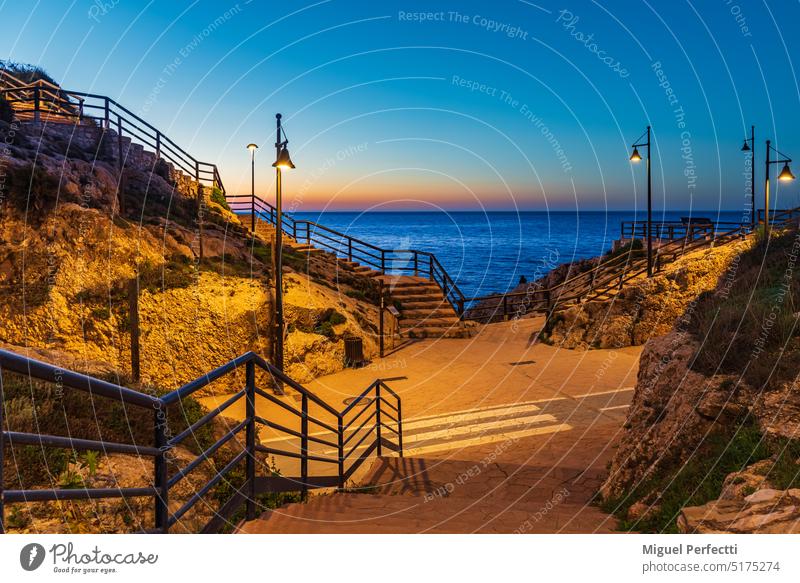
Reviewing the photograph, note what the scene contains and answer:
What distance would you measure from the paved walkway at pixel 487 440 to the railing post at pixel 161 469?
1043mm

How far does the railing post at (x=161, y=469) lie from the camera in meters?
2.76

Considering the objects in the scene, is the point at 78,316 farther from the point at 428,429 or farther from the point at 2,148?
the point at 428,429

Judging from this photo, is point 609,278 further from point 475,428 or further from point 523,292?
point 475,428

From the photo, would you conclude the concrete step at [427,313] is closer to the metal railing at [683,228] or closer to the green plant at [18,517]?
the metal railing at [683,228]

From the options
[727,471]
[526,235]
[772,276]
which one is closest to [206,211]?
[772,276]

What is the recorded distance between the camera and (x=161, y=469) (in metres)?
2.84

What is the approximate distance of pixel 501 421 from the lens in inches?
394

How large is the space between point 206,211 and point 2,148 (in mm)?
7245

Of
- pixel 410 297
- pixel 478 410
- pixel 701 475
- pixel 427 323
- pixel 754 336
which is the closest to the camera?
pixel 701 475

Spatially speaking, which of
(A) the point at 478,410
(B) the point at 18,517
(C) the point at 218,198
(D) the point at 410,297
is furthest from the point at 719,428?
(C) the point at 218,198

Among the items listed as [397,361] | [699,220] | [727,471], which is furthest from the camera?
[699,220]

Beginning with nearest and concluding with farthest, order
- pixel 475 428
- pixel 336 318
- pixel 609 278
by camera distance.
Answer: pixel 475 428
pixel 336 318
pixel 609 278

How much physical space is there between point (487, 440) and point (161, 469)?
6.79 m

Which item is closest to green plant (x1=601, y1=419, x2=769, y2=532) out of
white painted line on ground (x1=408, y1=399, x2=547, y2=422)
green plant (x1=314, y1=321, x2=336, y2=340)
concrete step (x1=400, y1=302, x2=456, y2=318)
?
white painted line on ground (x1=408, y1=399, x2=547, y2=422)
